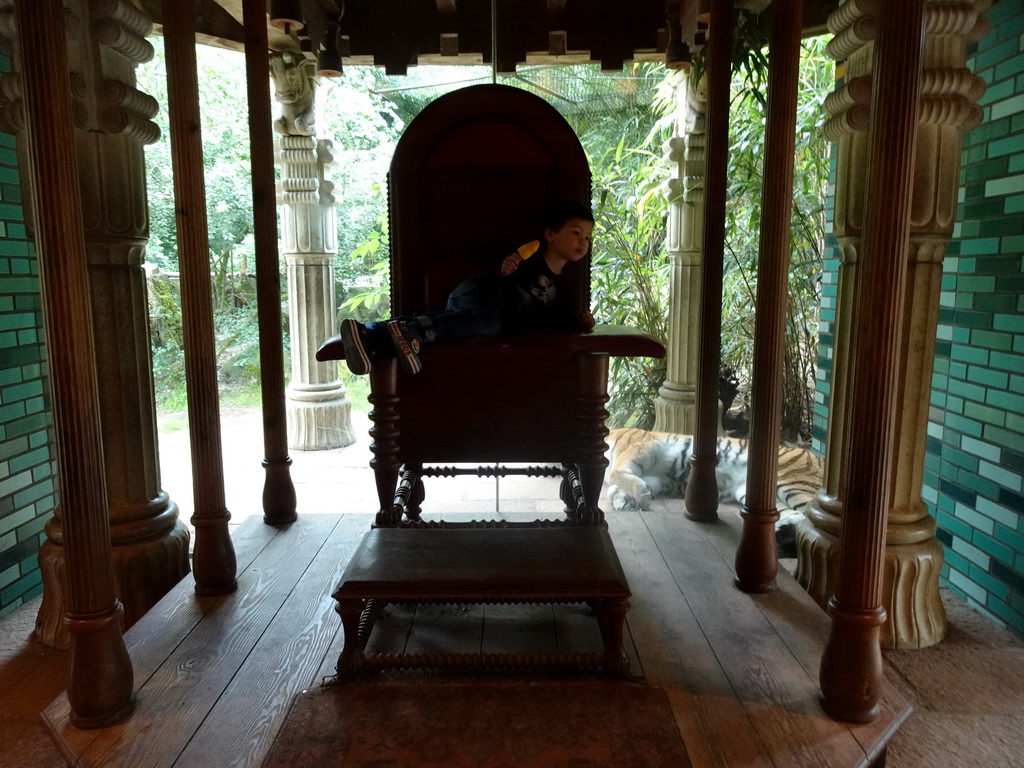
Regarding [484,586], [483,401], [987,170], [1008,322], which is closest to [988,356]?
[1008,322]

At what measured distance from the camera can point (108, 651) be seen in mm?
1933

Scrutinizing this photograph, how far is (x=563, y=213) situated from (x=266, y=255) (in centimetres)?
130

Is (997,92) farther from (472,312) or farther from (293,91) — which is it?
(293,91)

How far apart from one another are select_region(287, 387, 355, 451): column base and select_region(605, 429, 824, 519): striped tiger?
9.50 feet

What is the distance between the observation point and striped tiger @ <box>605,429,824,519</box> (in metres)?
4.82

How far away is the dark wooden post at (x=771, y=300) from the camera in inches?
97.7

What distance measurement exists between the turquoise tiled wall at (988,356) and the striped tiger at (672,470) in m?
1.44

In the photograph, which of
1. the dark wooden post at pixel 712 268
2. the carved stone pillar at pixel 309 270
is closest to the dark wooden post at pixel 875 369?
the dark wooden post at pixel 712 268

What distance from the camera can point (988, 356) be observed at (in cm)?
310

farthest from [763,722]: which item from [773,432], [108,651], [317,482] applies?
[317,482]

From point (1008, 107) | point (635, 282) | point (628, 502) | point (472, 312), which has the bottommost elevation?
point (628, 502)

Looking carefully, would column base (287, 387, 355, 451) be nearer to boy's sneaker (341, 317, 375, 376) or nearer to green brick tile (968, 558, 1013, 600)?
boy's sneaker (341, 317, 375, 376)

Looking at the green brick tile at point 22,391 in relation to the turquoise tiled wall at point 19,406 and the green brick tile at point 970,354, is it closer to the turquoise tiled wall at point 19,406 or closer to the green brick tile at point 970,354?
the turquoise tiled wall at point 19,406

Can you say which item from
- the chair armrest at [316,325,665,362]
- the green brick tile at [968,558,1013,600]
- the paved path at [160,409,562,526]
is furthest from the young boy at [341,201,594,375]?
the green brick tile at [968,558,1013,600]
